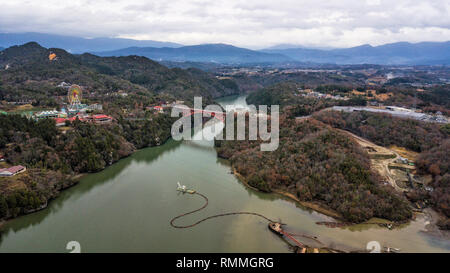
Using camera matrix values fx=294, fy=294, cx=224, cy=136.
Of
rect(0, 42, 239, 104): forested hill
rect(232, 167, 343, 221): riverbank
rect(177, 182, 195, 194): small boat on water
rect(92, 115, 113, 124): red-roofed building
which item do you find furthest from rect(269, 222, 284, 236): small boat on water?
rect(0, 42, 239, 104): forested hill

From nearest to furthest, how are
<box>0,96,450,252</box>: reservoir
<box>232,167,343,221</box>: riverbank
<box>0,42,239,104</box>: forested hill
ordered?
<box>0,96,450,252</box>: reservoir
<box>232,167,343,221</box>: riverbank
<box>0,42,239,104</box>: forested hill

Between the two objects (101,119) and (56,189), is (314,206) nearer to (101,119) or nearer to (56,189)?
(56,189)

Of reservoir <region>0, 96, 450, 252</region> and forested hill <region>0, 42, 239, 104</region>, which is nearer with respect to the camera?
reservoir <region>0, 96, 450, 252</region>

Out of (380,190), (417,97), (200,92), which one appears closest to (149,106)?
(200,92)

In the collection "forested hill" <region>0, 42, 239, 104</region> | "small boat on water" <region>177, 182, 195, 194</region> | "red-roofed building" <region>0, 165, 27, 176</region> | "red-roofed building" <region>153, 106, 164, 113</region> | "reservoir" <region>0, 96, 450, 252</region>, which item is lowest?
"reservoir" <region>0, 96, 450, 252</region>

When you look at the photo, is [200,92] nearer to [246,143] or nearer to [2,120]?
[246,143]

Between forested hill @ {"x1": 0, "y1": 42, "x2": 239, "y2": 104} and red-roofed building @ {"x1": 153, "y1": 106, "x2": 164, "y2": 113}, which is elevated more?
forested hill @ {"x1": 0, "y1": 42, "x2": 239, "y2": 104}

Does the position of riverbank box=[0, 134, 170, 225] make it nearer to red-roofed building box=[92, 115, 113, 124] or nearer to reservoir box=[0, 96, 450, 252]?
reservoir box=[0, 96, 450, 252]
